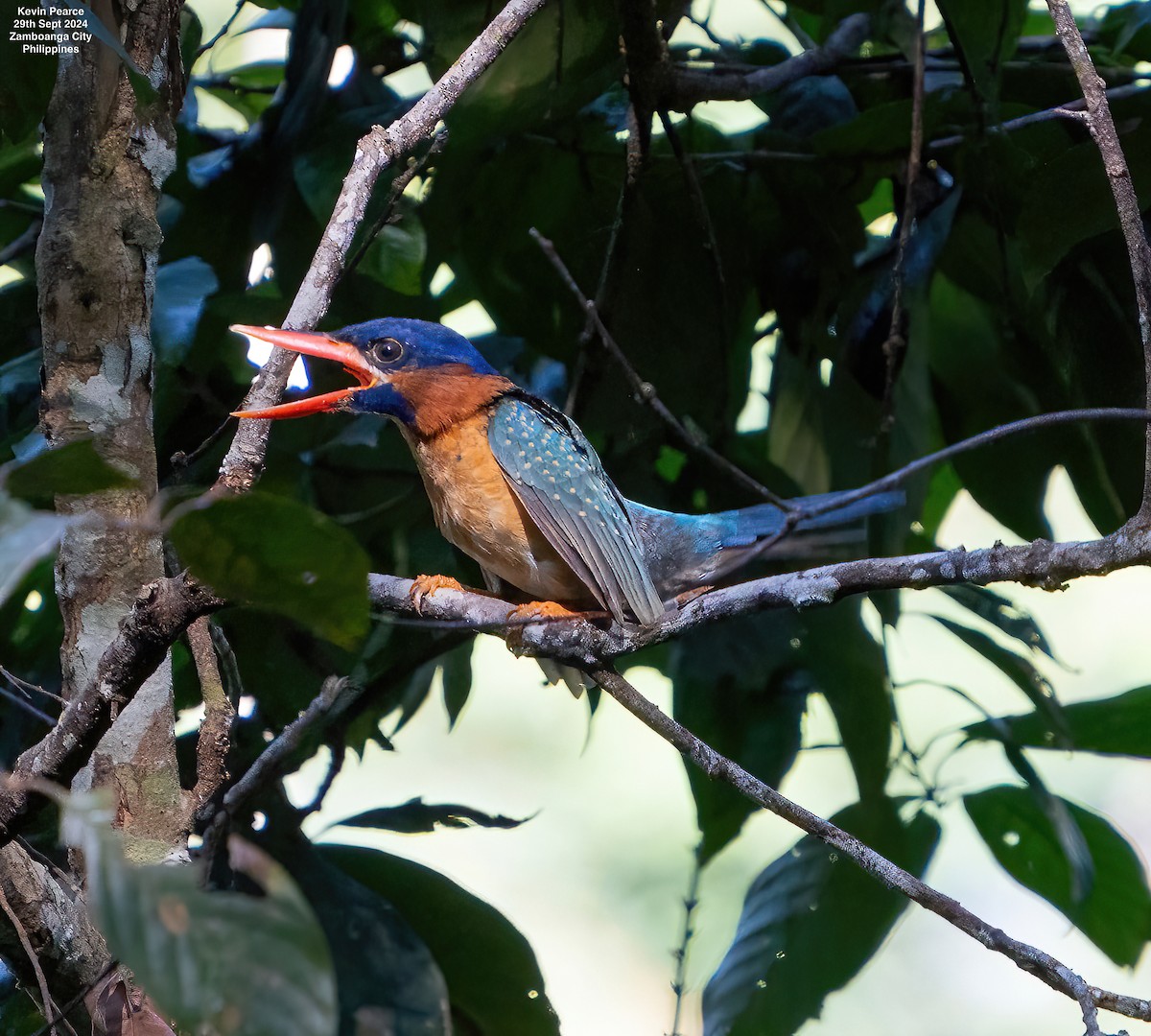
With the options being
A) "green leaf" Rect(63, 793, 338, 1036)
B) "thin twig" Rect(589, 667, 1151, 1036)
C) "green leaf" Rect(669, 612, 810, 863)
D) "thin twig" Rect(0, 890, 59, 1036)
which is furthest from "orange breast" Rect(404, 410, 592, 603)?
"green leaf" Rect(63, 793, 338, 1036)

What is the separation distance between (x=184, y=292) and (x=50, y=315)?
0.63 meters

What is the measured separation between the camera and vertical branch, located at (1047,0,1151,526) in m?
1.31

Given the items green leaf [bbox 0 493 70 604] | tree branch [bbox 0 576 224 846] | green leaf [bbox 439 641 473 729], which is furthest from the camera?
green leaf [bbox 439 641 473 729]

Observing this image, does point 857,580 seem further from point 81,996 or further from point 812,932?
point 812,932

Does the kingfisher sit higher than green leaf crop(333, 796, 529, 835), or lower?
higher

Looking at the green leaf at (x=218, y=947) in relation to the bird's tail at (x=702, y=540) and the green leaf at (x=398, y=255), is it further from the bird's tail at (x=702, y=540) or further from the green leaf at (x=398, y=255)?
the green leaf at (x=398, y=255)

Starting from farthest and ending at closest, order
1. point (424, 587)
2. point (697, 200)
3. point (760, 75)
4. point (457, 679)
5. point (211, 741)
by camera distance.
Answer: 1. point (457, 679)
2. point (760, 75)
3. point (697, 200)
4. point (424, 587)
5. point (211, 741)

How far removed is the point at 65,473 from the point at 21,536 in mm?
91

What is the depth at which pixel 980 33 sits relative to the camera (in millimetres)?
2316

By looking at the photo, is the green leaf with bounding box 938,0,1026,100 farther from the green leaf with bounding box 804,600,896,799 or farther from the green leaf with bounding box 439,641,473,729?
the green leaf with bounding box 439,641,473,729

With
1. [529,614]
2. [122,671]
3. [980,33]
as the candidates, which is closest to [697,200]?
[980,33]

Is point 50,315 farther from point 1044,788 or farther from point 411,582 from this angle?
point 1044,788

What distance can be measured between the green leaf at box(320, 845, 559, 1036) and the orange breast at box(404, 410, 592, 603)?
723 millimetres

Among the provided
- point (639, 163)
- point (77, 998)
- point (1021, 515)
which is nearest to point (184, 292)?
point (639, 163)
